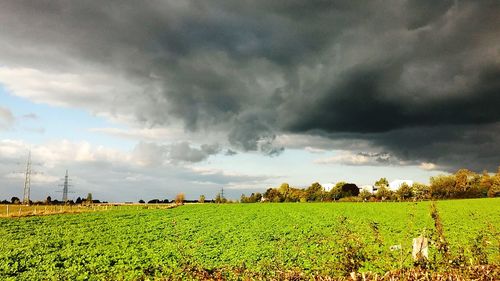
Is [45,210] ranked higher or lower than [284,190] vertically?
lower

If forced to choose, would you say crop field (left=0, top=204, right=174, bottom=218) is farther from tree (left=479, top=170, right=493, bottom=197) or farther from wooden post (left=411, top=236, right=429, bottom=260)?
tree (left=479, top=170, right=493, bottom=197)

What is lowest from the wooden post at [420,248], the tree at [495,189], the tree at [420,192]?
the wooden post at [420,248]

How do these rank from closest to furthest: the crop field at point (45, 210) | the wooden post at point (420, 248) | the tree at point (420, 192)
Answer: the wooden post at point (420, 248) < the tree at point (420, 192) < the crop field at point (45, 210)

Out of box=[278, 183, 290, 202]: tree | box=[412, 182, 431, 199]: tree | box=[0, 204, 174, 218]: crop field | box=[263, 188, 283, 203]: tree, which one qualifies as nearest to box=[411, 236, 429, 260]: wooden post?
box=[412, 182, 431, 199]: tree

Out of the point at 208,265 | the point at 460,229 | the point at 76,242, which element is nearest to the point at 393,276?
the point at 208,265

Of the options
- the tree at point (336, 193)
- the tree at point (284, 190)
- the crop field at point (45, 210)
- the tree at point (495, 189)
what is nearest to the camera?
the crop field at point (45, 210)

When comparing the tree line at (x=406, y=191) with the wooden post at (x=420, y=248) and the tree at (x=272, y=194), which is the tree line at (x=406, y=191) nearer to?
the tree at (x=272, y=194)

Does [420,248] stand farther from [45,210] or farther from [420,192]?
[45,210]

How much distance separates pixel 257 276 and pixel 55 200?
152969 mm

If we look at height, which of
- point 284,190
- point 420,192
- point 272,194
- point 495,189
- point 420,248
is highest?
point 284,190

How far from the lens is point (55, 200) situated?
141 metres

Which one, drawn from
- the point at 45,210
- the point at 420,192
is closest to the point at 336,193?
the point at 45,210

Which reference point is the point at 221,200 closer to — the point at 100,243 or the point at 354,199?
the point at 354,199

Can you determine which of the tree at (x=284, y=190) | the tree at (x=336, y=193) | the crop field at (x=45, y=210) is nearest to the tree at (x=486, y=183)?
the tree at (x=336, y=193)
